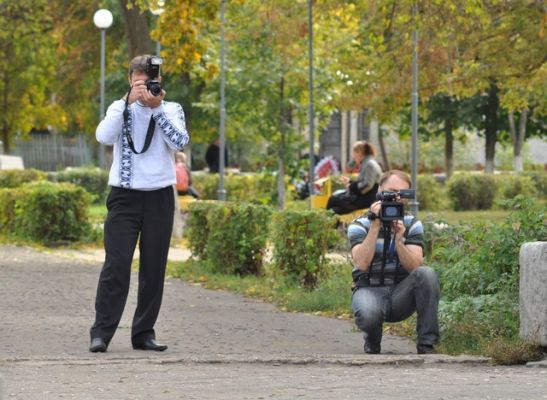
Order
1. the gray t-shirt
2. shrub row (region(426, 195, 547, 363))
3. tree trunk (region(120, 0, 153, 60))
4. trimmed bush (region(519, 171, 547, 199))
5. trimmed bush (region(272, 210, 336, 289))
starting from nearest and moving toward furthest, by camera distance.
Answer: the gray t-shirt, shrub row (region(426, 195, 547, 363)), trimmed bush (region(272, 210, 336, 289)), tree trunk (region(120, 0, 153, 60)), trimmed bush (region(519, 171, 547, 199))

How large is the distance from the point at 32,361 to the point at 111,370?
0.63 meters

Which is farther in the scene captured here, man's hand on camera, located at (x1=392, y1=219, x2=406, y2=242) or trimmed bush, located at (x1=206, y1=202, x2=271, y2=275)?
trimmed bush, located at (x1=206, y1=202, x2=271, y2=275)

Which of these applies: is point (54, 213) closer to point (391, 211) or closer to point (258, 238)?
point (258, 238)

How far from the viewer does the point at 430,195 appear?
37.5 metres

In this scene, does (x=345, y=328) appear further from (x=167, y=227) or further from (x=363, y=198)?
(x=363, y=198)

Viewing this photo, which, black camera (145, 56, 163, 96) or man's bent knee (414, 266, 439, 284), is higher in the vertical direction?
black camera (145, 56, 163, 96)

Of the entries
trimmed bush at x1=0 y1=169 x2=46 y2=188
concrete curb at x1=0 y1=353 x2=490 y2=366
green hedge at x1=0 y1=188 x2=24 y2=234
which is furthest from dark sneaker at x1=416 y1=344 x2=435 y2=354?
trimmed bush at x1=0 y1=169 x2=46 y2=188

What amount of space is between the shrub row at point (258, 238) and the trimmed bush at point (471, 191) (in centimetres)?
2139

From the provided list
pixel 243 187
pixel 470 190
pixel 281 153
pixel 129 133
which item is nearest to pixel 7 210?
pixel 281 153

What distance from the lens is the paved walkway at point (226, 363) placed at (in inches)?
296

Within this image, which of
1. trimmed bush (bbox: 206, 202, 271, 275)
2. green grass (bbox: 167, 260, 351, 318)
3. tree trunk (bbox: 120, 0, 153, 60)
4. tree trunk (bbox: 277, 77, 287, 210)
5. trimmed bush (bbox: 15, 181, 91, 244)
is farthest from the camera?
tree trunk (bbox: 277, 77, 287, 210)

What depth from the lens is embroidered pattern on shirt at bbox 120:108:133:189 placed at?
9398 millimetres

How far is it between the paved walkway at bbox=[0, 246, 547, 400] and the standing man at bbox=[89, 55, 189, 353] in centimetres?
28

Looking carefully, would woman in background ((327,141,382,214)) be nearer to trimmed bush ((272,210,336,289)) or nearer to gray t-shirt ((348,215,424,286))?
trimmed bush ((272,210,336,289))
